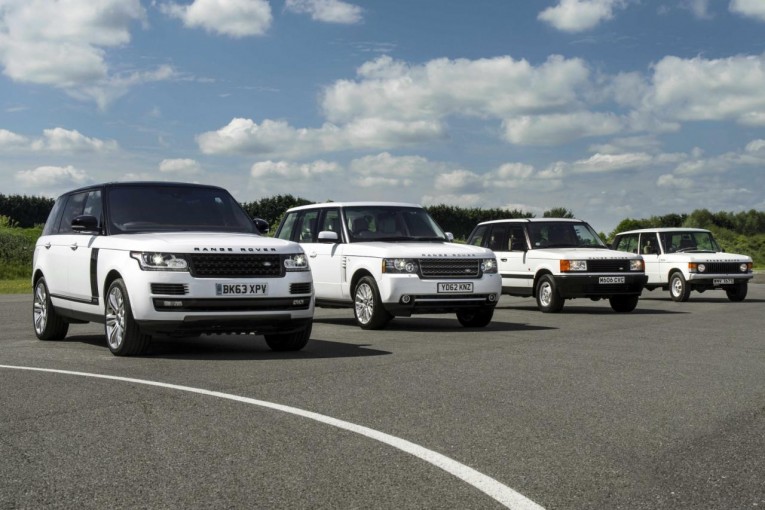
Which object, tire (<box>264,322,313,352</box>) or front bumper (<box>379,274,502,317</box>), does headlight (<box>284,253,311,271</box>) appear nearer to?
tire (<box>264,322,313,352</box>)

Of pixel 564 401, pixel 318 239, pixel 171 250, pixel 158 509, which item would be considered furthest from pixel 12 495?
pixel 318 239

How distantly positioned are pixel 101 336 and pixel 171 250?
4.17 meters

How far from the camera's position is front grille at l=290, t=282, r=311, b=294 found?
10961 millimetres

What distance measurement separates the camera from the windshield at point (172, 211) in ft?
38.4

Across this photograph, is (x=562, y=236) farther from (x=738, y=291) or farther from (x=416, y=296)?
(x=416, y=296)

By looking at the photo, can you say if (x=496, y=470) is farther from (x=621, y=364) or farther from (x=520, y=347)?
(x=520, y=347)

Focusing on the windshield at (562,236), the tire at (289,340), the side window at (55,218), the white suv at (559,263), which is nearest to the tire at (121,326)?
the tire at (289,340)

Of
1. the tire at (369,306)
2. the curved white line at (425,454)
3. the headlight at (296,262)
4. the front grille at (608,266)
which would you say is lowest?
the curved white line at (425,454)

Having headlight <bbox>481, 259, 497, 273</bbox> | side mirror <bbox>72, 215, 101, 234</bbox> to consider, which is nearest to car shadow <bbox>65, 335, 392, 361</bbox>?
side mirror <bbox>72, 215, 101, 234</bbox>

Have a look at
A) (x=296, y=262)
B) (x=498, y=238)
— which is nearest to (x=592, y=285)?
(x=498, y=238)

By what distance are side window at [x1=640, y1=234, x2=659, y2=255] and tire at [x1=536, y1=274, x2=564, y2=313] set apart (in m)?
5.84

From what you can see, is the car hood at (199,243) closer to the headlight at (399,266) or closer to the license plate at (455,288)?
the headlight at (399,266)

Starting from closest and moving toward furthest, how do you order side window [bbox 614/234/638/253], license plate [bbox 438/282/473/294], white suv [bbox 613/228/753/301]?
1. license plate [bbox 438/282/473/294]
2. white suv [bbox 613/228/753/301]
3. side window [bbox 614/234/638/253]

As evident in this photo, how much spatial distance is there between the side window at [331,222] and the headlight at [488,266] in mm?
2365
